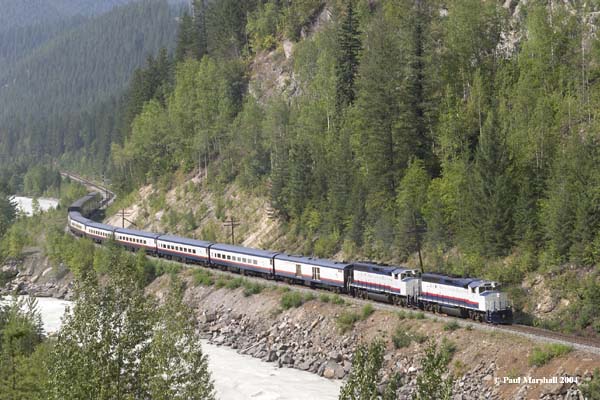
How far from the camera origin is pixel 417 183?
2554 inches

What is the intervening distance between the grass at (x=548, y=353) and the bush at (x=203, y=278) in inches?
1350

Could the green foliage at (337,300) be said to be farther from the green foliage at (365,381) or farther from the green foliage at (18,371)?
the green foliage at (365,381)

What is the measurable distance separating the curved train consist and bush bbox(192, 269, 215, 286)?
151 centimetres

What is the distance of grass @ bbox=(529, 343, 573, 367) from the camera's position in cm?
4056

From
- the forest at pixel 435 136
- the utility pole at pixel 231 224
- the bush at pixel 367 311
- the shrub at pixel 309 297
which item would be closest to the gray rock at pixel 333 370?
the bush at pixel 367 311

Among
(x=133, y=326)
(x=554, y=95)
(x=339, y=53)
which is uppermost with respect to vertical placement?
(x=339, y=53)

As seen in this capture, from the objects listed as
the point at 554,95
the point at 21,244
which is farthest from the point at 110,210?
the point at 554,95

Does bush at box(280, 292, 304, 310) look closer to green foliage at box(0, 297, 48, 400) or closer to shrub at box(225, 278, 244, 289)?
shrub at box(225, 278, 244, 289)

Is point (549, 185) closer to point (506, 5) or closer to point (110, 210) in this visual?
point (506, 5)

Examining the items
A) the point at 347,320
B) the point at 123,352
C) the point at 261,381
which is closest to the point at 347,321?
the point at 347,320

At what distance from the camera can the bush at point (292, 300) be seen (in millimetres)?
59103

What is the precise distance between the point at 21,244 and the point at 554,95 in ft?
220

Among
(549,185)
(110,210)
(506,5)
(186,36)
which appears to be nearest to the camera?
(549,185)

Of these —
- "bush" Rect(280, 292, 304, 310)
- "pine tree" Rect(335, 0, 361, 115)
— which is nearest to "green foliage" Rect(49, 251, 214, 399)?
"bush" Rect(280, 292, 304, 310)
